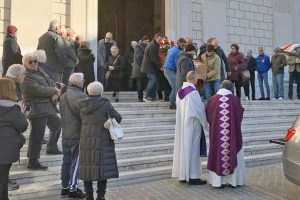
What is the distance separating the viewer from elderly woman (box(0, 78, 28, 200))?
5113 mm

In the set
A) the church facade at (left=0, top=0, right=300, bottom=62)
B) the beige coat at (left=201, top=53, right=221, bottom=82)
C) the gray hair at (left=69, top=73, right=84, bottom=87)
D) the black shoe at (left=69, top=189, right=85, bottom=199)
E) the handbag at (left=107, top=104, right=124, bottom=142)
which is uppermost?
the church facade at (left=0, top=0, right=300, bottom=62)

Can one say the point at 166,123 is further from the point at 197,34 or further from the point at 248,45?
the point at 248,45

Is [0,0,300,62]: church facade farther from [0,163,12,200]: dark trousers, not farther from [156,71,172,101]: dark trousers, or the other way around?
[0,163,12,200]: dark trousers

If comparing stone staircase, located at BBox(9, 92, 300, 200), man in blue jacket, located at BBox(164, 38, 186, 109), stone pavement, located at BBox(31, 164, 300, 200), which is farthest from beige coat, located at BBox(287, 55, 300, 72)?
stone pavement, located at BBox(31, 164, 300, 200)

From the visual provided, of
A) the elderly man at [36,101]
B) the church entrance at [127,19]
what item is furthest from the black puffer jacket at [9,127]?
the church entrance at [127,19]

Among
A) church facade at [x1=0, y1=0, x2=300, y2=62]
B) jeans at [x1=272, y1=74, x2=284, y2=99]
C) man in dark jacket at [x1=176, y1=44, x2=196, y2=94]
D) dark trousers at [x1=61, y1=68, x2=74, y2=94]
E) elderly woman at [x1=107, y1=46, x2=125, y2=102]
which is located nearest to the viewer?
dark trousers at [x1=61, y1=68, x2=74, y2=94]

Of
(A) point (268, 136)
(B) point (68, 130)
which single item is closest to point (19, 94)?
(B) point (68, 130)

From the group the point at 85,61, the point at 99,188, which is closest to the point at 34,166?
the point at 99,188

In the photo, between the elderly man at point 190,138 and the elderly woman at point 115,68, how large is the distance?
4639 mm

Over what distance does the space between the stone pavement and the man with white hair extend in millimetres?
352

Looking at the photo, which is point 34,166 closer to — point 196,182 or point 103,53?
point 196,182

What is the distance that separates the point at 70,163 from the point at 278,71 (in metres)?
9.95

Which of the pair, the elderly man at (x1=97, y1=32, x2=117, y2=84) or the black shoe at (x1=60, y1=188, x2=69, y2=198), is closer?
the black shoe at (x1=60, y1=188, x2=69, y2=198)

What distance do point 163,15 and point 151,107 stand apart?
6402 mm
